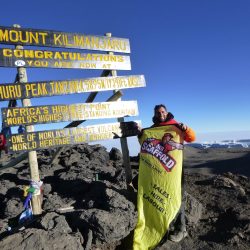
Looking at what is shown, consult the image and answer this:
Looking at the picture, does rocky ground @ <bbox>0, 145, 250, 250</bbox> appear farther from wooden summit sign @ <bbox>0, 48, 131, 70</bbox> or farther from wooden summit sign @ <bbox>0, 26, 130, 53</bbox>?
wooden summit sign @ <bbox>0, 26, 130, 53</bbox>

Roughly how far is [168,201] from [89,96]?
126 inches

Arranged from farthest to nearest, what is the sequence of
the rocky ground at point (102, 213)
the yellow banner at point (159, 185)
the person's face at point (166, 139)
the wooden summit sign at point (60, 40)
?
the wooden summit sign at point (60, 40) → the person's face at point (166, 139) → the yellow banner at point (159, 185) → the rocky ground at point (102, 213)

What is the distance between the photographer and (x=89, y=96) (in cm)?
835

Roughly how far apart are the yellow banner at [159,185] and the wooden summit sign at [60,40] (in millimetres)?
2543

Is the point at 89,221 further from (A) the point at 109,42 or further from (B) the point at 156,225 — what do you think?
(A) the point at 109,42

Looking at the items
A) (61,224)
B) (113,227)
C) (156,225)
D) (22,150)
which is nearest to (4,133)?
(22,150)

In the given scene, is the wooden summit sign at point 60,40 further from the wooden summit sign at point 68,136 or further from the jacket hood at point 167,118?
the jacket hood at point 167,118

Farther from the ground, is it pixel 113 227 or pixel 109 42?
pixel 109 42

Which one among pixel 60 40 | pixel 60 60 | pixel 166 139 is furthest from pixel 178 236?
pixel 60 40

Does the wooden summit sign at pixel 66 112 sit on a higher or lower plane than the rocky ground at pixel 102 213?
higher

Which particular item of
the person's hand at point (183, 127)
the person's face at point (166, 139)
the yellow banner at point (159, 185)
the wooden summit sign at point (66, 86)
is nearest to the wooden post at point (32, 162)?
the wooden summit sign at point (66, 86)

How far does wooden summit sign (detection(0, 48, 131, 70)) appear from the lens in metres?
6.87

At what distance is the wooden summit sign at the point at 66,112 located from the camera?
680cm

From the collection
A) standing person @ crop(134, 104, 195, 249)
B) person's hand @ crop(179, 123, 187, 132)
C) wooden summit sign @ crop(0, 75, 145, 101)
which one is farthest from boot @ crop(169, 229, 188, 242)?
wooden summit sign @ crop(0, 75, 145, 101)
